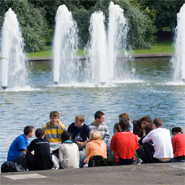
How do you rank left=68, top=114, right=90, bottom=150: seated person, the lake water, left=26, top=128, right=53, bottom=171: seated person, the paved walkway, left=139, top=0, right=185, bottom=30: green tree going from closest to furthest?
the paved walkway, left=26, top=128, right=53, bottom=171: seated person, left=68, top=114, right=90, bottom=150: seated person, the lake water, left=139, top=0, right=185, bottom=30: green tree

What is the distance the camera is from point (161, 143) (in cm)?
831

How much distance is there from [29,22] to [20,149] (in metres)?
46.2

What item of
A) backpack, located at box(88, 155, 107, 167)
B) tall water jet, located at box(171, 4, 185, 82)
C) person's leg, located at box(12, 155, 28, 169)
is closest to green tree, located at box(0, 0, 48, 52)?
tall water jet, located at box(171, 4, 185, 82)

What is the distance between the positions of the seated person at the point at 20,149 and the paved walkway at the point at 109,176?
40.1 inches

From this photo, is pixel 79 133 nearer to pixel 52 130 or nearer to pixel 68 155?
pixel 52 130

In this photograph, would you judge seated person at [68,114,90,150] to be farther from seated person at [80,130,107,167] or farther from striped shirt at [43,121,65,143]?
seated person at [80,130,107,167]

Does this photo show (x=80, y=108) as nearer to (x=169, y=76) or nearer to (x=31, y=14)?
(x=169, y=76)

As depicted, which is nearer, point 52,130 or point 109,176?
point 109,176

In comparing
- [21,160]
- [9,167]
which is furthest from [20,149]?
[9,167]

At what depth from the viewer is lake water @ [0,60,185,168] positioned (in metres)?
15.3

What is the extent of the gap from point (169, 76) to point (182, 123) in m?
15.4

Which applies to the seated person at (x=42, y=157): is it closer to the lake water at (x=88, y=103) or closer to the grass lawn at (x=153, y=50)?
the lake water at (x=88, y=103)

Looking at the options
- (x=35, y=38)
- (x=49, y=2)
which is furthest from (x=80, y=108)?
(x=49, y=2)

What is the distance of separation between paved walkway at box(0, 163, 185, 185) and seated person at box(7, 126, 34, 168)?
3.34 ft
